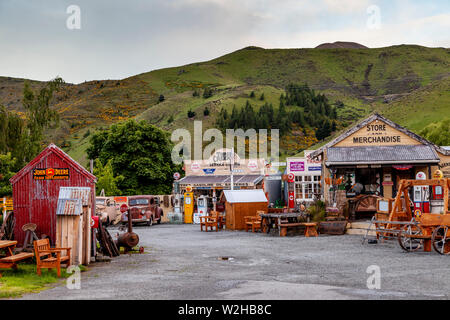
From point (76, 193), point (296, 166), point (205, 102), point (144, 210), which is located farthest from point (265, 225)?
point (205, 102)

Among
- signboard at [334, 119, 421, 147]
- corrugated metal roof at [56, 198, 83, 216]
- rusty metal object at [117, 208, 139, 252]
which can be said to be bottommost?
rusty metal object at [117, 208, 139, 252]

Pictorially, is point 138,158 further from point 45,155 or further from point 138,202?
point 45,155

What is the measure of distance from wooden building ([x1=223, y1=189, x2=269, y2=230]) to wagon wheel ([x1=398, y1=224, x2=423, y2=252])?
12.8m

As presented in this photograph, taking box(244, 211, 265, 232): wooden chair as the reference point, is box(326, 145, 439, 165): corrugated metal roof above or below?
above

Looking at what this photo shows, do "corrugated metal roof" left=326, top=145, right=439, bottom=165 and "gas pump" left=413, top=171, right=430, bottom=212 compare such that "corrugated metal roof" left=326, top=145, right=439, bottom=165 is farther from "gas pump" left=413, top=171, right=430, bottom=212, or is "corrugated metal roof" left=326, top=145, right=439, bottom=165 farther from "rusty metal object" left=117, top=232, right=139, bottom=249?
"rusty metal object" left=117, top=232, right=139, bottom=249

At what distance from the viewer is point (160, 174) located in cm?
5631

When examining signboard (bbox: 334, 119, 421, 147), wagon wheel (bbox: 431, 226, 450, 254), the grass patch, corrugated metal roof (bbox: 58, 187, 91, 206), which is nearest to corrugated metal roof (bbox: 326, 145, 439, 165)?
signboard (bbox: 334, 119, 421, 147)

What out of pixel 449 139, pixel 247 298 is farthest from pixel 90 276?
pixel 449 139

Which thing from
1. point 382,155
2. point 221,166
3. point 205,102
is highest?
point 205,102

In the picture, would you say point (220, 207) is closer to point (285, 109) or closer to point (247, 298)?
point (247, 298)

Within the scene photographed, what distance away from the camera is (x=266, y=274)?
1249 centimetres

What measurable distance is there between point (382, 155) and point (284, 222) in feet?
25.6

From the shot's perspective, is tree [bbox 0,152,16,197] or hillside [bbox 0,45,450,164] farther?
hillside [bbox 0,45,450,164]

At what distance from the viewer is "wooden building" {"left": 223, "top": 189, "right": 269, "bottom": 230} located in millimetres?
29688
